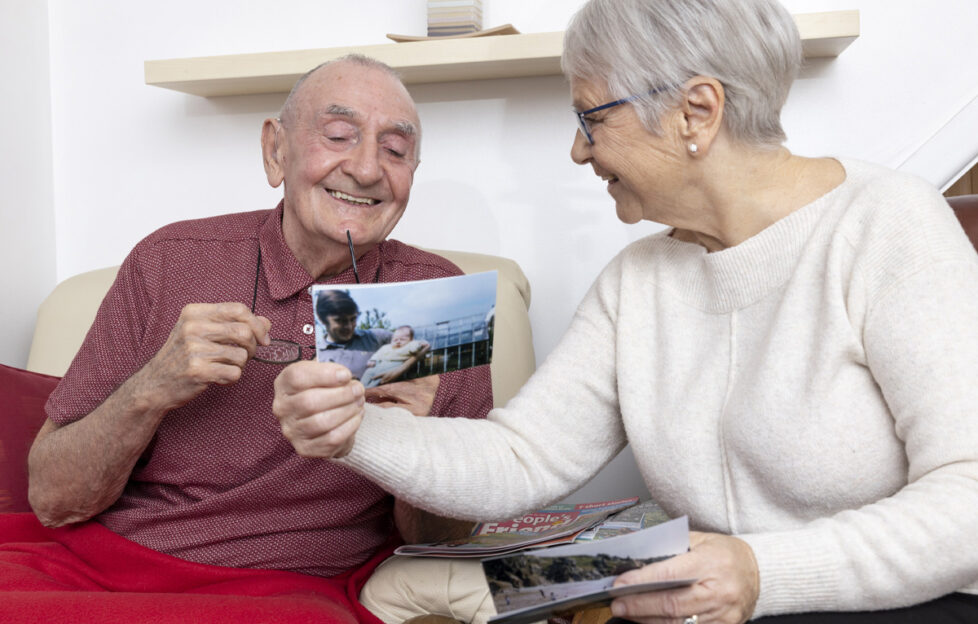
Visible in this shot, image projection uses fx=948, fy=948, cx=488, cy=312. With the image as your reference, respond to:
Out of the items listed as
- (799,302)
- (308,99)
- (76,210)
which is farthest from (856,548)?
(76,210)

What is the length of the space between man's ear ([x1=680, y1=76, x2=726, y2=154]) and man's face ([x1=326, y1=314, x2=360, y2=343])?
52 centimetres

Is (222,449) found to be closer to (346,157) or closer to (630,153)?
(346,157)

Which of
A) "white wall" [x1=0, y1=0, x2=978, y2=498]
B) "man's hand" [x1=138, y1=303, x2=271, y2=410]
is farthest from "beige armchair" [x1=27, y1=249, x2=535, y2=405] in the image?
"man's hand" [x1=138, y1=303, x2=271, y2=410]

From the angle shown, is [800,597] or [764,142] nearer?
[800,597]

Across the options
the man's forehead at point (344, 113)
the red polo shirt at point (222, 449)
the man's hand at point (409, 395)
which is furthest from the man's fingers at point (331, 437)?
the man's forehead at point (344, 113)

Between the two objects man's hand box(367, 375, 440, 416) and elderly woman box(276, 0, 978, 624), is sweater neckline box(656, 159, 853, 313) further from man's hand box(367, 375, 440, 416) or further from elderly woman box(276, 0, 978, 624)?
man's hand box(367, 375, 440, 416)

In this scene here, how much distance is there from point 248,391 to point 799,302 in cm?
85

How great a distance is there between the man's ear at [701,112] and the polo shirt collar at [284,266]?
60 centimetres

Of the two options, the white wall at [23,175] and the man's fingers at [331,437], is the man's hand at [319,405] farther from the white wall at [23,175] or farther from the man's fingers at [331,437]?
the white wall at [23,175]

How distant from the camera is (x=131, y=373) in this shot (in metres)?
1.51

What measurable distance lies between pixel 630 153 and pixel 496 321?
2.36 feet

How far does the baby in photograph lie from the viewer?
3.65 feet

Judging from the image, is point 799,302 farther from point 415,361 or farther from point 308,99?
point 308,99

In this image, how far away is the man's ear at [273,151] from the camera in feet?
5.35
